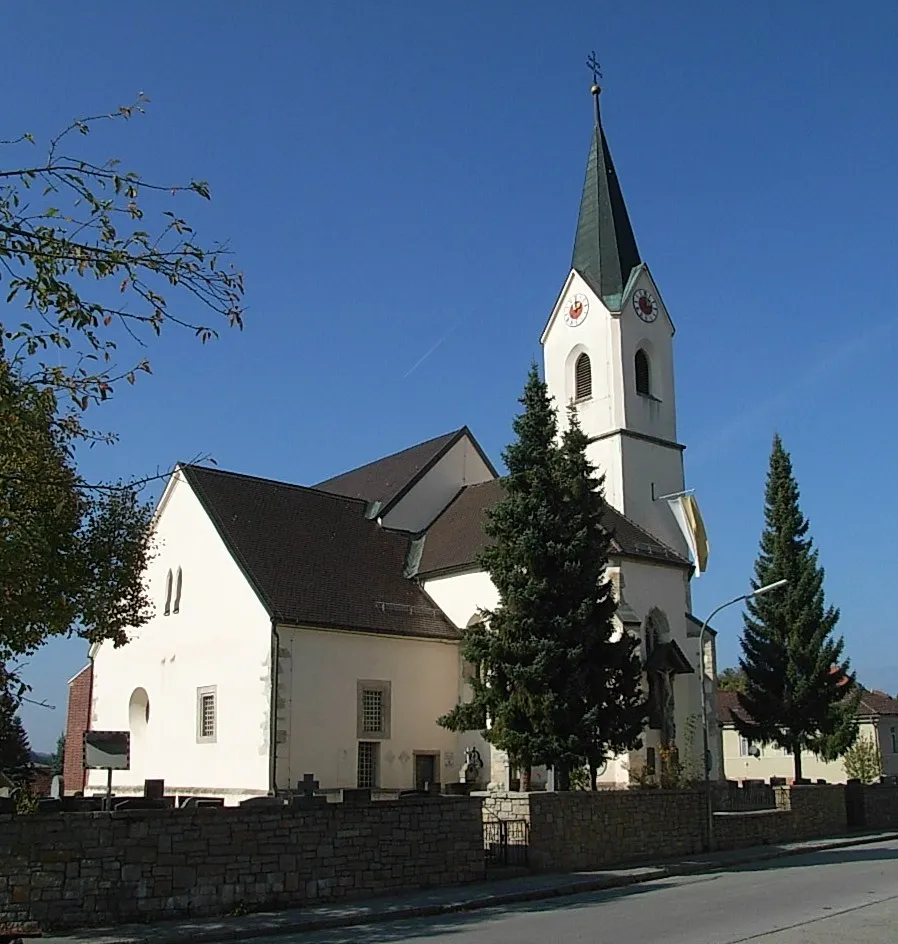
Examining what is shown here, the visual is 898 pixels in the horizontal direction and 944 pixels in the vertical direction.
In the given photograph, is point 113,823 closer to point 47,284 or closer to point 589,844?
point 47,284

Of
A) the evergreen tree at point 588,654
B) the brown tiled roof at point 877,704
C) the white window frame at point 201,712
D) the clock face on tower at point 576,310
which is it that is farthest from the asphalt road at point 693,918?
the brown tiled roof at point 877,704

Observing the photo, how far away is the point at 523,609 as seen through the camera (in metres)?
23.7

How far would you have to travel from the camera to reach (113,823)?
14.5m

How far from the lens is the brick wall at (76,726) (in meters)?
36.1

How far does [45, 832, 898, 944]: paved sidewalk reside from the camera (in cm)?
1342

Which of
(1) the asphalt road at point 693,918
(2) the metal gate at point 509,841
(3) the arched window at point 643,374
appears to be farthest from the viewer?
(3) the arched window at point 643,374

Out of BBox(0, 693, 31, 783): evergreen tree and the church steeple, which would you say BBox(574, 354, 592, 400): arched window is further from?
BBox(0, 693, 31, 783): evergreen tree

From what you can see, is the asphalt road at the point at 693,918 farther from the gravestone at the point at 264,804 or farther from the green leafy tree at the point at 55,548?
the green leafy tree at the point at 55,548

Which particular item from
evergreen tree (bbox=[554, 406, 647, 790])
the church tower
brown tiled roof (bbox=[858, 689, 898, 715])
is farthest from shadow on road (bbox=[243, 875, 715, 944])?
brown tiled roof (bbox=[858, 689, 898, 715])

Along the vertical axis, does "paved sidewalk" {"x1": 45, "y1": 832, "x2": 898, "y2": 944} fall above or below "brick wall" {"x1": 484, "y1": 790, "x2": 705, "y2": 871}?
below

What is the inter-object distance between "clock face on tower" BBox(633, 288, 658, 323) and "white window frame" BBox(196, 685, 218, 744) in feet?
68.3

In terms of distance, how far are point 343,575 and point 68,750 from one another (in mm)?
12804

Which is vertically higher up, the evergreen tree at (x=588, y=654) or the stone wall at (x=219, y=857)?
the evergreen tree at (x=588, y=654)

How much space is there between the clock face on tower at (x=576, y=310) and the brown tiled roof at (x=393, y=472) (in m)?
5.90
